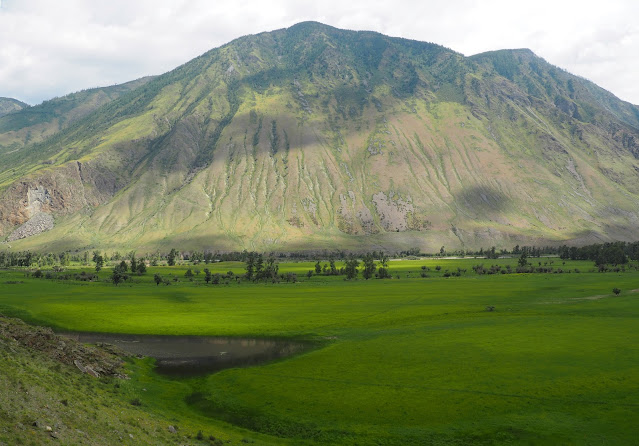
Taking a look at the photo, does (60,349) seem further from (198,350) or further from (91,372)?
(198,350)

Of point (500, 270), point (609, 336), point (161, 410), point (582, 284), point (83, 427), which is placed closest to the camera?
point (83, 427)

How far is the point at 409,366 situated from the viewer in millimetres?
54406

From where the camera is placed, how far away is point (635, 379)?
47000 mm

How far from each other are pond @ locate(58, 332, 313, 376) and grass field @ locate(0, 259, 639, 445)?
3.25 meters

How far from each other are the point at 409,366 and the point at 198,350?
30759mm

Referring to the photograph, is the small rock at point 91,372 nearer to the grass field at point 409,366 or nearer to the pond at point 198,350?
the grass field at point 409,366

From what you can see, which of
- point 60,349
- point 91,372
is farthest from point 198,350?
point 60,349

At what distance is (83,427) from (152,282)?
135 m

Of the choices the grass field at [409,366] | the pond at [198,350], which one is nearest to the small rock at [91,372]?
the grass field at [409,366]

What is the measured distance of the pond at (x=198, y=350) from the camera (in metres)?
60.1

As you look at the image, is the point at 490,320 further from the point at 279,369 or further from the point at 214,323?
the point at 214,323

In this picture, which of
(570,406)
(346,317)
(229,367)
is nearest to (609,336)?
(570,406)

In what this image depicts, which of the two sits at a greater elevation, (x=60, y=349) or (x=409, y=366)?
(x=60, y=349)

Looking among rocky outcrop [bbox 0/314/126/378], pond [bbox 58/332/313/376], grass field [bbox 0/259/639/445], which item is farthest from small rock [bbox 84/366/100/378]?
pond [bbox 58/332/313/376]
